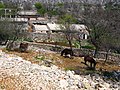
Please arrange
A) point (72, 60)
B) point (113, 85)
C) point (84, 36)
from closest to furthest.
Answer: point (113, 85) → point (72, 60) → point (84, 36)

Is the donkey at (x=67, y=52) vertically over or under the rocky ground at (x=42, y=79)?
under

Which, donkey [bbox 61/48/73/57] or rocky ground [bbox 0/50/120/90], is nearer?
rocky ground [bbox 0/50/120/90]

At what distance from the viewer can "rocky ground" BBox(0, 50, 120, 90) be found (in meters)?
19.0

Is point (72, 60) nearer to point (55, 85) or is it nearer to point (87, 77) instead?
point (87, 77)

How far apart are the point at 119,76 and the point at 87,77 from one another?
3524mm

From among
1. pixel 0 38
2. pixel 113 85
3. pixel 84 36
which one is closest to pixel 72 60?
pixel 113 85

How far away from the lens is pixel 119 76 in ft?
85.5

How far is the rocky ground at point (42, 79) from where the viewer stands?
1905 centimetres

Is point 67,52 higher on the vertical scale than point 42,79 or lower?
lower

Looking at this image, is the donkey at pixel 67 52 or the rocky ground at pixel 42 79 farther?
the donkey at pixel 67 52

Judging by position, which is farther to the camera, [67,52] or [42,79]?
[67,52]

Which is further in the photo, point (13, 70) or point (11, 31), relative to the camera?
point (11, 31)

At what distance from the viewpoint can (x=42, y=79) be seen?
20.6 meters

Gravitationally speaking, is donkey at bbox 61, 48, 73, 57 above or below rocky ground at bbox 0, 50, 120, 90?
below
